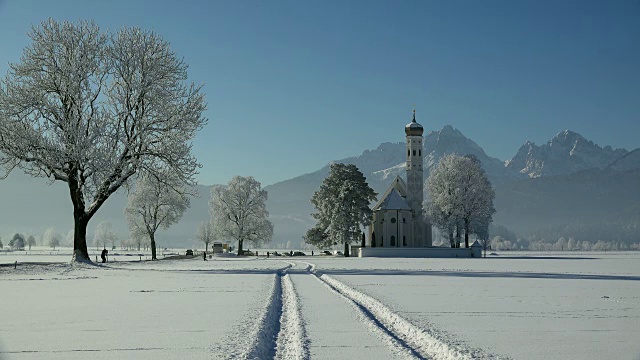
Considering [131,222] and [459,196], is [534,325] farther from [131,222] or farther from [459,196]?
[131,222]

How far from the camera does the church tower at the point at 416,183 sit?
9888 centimetres

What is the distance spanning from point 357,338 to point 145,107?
116 feet

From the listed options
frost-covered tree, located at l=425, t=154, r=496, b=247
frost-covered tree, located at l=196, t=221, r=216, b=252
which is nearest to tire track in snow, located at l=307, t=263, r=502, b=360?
frost-covered tree, located at l=425, t=154, r=496, b=247

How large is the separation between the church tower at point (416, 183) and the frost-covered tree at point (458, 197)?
13354 millimetres

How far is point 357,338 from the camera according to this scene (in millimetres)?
12383

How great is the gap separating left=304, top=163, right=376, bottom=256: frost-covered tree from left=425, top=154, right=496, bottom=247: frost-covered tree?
9099 millimetres

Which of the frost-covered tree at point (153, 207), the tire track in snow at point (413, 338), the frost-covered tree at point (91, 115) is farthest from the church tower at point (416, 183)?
the tire track in snow at point (413, 338)

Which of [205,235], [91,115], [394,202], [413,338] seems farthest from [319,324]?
[205,235]

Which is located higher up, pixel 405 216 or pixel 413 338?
pixel 405 216

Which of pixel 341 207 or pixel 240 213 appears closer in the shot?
pixel 341 207

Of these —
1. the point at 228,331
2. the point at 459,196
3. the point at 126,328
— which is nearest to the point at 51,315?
the point at 126,328

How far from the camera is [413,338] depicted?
41.0 ft

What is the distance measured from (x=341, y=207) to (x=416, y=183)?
68.9ft

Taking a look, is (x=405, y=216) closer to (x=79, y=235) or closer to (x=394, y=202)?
(x=394, y=202)
